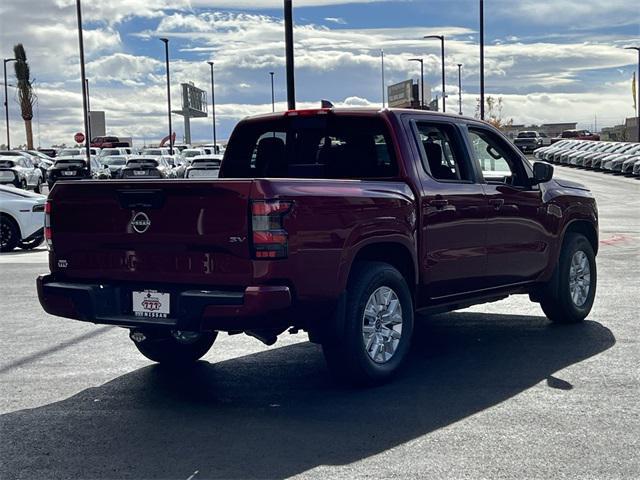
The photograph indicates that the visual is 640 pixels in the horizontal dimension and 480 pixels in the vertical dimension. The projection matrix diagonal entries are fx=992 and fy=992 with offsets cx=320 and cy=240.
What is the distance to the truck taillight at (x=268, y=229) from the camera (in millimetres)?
6023

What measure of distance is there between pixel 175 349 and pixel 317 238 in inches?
83.7

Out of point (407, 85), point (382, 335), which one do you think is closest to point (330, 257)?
point (382, 335)

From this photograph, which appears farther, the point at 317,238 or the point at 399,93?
the point at 399,93

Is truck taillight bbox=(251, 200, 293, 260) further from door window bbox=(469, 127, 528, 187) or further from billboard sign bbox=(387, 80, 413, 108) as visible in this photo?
billboard sign bbox=(387, 80, 413, 108)

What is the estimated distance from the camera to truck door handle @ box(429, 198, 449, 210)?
7527 millimetres

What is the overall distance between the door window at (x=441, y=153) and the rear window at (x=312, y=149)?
1.15ft

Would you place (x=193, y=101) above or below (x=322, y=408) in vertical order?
above

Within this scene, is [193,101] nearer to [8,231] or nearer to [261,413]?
[8,231]

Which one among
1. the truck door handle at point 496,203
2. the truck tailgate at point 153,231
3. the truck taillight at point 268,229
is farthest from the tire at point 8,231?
the truck taillight at point 268,229

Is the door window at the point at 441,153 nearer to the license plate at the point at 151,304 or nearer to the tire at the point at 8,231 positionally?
the license plate at the point at 151,304

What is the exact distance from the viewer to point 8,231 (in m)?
18.5

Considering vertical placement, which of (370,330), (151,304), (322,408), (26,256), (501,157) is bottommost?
(26,256)

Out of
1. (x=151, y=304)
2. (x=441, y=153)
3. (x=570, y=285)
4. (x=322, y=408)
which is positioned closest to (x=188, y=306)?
(x=151, y=304)

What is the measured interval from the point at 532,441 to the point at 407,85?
112 meters
